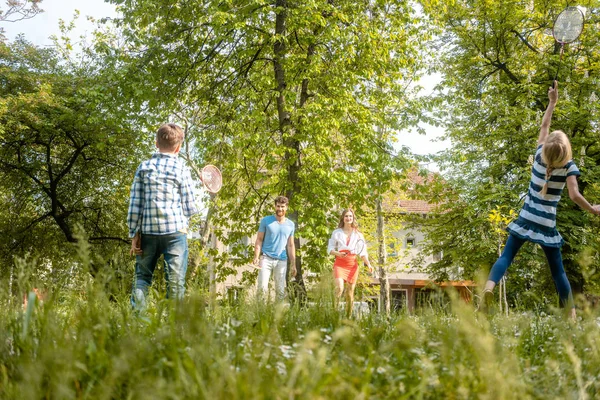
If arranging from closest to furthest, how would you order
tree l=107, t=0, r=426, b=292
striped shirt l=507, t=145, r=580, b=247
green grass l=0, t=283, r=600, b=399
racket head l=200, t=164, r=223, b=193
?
green grass l=0, t=283, r=600, b=399
striped shirt l=507, t=145, r=580, b=247
racket head l=200, t=164, r=223, b=193
tree l=107, t=0, r=426, b=292

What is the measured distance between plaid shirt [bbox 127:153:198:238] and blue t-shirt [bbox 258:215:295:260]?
11.9 ft

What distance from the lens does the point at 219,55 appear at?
15914 millimetres

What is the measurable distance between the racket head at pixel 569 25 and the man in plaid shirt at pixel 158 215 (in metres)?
5.16

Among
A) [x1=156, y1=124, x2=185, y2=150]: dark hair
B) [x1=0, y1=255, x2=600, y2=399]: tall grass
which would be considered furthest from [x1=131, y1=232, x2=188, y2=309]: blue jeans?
[x1=0, y1=255, x2=600, y2=399]: tall grass

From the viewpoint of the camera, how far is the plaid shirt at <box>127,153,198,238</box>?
5547 millimetres

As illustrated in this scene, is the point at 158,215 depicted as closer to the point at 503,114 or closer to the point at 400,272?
the point at 503,114

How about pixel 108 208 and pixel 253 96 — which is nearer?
pixel 253 96

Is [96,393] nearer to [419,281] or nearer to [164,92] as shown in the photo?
[164,92]

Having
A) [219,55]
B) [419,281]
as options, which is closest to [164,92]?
[219,55]

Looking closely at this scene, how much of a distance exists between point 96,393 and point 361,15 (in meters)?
14.6

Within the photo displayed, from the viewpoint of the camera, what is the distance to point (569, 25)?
777 cm

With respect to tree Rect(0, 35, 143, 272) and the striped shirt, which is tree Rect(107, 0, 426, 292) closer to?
tree Rect(0, 35, 143, 272)

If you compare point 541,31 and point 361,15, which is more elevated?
point 541,31

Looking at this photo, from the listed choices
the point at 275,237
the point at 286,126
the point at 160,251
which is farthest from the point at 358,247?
the point at 286,126
